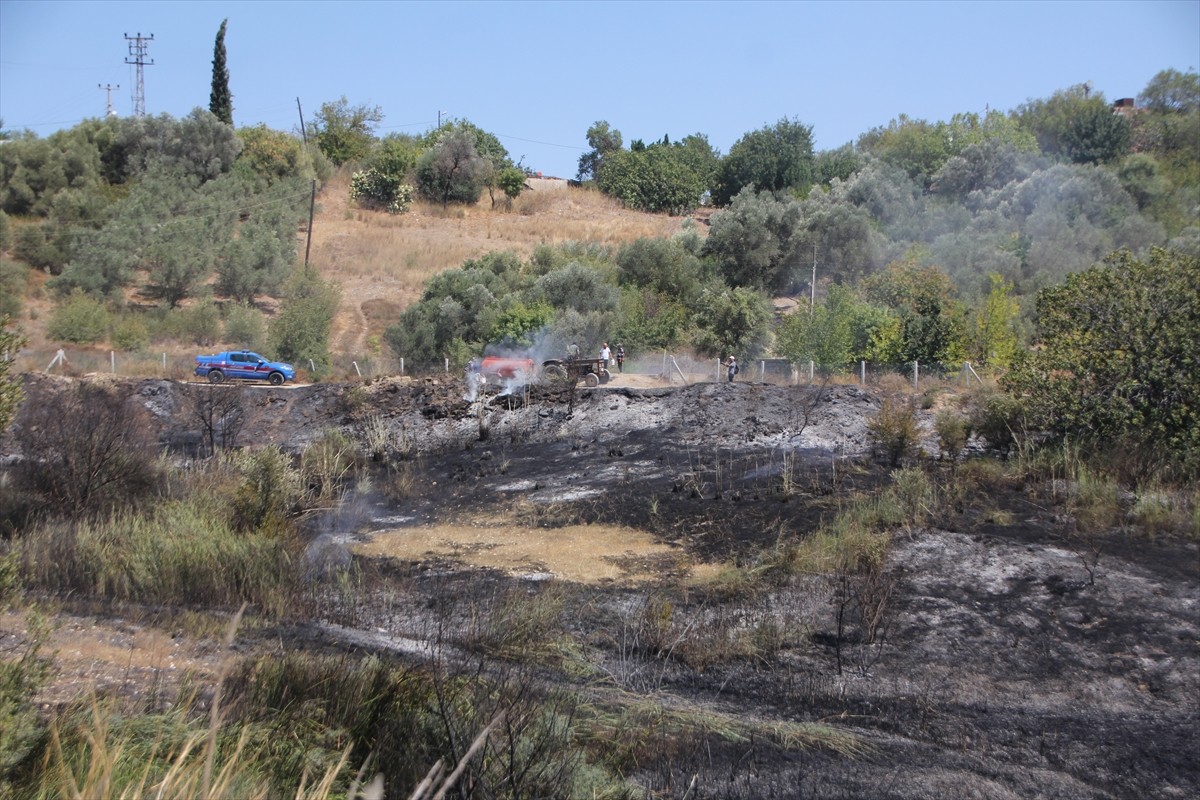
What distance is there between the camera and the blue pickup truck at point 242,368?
36.4 meters

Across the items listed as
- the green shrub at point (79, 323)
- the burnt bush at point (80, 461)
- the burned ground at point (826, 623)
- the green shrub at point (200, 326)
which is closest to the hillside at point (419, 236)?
the green shrub at point (200, 326)

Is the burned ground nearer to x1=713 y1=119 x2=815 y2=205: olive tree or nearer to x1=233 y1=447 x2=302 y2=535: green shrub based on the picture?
x1=233 y1=447 x2=302 y2=535: green shrub

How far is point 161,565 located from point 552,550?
20.0 ft

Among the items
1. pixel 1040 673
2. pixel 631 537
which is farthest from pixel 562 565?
pixel 1040 673

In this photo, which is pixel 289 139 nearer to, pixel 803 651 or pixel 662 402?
pixel 662 402

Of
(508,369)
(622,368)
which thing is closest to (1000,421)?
(508,369)

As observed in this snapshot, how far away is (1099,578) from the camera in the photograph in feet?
46.1

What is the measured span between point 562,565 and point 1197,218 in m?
56.2

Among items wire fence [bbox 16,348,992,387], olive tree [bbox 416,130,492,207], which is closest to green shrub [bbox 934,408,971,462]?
wire fence [bbox 16,348,992,387]

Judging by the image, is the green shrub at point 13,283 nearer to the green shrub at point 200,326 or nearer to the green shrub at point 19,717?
the green shrub at point 200,326

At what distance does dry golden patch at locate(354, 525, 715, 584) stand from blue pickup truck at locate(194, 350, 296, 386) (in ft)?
67.0

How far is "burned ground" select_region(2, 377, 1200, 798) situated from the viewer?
28.3 feet

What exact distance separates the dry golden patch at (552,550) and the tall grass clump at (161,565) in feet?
10.2

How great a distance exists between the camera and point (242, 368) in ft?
120
